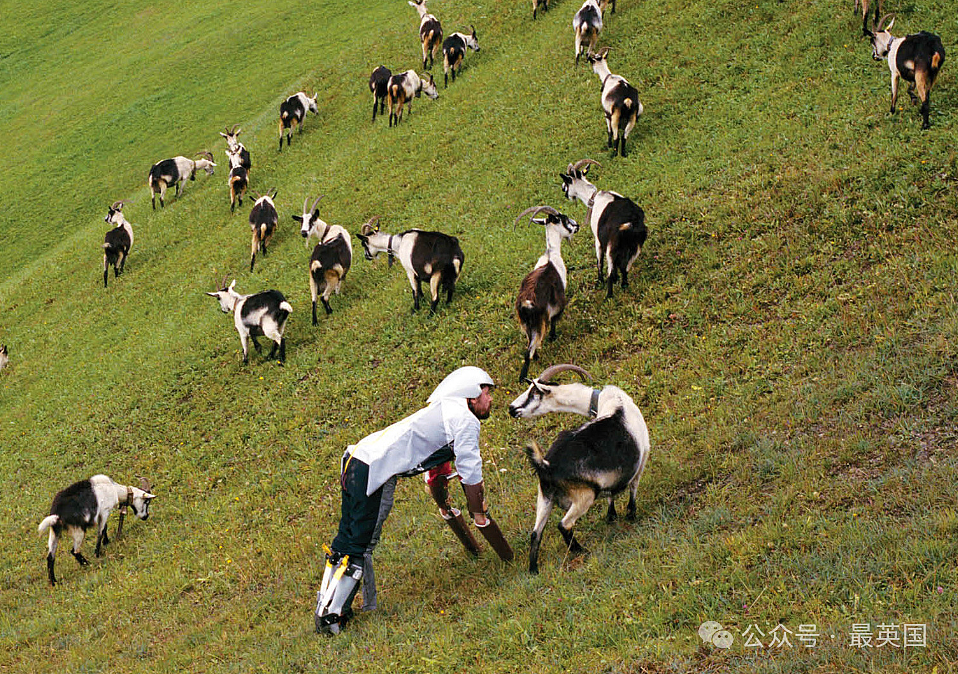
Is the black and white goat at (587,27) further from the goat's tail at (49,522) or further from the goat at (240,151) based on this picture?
the goat's tail at (49,522)

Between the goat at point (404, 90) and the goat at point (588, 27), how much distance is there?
4.17 metres

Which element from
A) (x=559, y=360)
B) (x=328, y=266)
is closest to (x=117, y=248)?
(x=328, y=266)

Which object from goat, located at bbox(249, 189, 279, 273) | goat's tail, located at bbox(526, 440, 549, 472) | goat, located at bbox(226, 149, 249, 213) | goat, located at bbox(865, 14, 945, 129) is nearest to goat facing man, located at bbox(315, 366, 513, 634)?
goat's tail, located at bbox(526, 440, 549, 472)

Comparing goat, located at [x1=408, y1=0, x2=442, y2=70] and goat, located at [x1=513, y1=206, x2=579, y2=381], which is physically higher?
goat, located at [x1=408, y1=0, x2=442, y2=70]

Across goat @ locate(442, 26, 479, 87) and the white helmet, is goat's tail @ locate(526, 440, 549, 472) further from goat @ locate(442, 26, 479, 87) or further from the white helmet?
goat @ locate(442, 26, 479, 87)

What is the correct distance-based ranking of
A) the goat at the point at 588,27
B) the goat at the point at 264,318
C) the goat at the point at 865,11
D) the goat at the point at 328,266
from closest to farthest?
the goat at the point at 264,318
the goat at the point at 328,266
the goat at the point at 865,11
the goat at the point at 588,27

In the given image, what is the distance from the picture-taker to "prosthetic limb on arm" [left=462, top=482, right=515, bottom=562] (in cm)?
621

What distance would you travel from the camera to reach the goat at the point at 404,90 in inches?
803

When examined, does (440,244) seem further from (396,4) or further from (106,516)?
(396,4)

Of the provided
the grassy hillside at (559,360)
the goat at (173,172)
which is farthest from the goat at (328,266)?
the goat at (173,172)

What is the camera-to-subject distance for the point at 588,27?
18.4 m

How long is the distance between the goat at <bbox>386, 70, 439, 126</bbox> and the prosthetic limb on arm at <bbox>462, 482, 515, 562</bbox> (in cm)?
1575

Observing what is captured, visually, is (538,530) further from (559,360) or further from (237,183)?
(237,183)

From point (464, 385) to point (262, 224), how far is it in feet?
38.6
